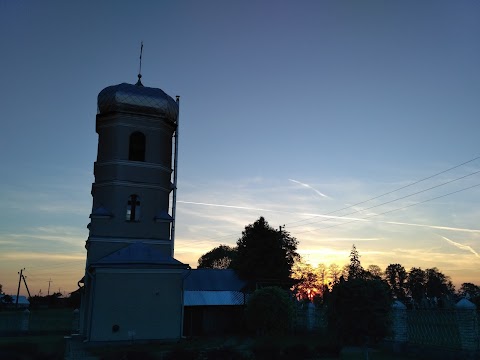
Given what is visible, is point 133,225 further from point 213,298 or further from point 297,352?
point 297,352

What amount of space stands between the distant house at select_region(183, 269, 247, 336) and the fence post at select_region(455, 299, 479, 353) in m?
14.8

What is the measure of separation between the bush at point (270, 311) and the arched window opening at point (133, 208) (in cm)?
864

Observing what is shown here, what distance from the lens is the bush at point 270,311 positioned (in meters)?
24.7

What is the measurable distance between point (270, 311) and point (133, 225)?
9.60 metres

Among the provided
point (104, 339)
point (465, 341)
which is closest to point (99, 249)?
point (104, 339)

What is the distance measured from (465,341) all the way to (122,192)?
737 inches

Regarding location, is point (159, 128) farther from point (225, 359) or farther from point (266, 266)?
point (225, 359)

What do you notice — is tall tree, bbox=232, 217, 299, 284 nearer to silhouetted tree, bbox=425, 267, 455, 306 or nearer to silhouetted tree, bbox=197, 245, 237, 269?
silhouetted tree, bbox=197, 245, 237, 269

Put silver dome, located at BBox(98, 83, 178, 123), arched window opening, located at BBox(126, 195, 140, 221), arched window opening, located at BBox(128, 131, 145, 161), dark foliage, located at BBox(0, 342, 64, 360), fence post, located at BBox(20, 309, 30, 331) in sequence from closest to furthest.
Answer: dark foliage, located at BBox(0, 342, 64, 360), arched window opening, located at BBox(126, 195, 140, 221), silver dome, located at BBox(98, 83, 178, 123), arched window opening, located at BBox(128, 131, 145, 161), fence post, located at BBox(20, 309, 30, 331)

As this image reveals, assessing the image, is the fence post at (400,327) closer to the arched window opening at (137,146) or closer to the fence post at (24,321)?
the arched window opening at (137,146)

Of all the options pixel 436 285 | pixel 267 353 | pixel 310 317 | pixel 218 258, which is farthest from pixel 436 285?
pixel 267 353

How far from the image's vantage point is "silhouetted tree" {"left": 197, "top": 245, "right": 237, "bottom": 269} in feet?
215

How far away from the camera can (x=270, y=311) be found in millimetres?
24734

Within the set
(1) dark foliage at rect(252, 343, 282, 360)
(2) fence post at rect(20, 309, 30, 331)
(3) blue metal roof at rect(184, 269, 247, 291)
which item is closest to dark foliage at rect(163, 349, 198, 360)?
(1) dark foliage at rect(252, 343, 282, 360)
